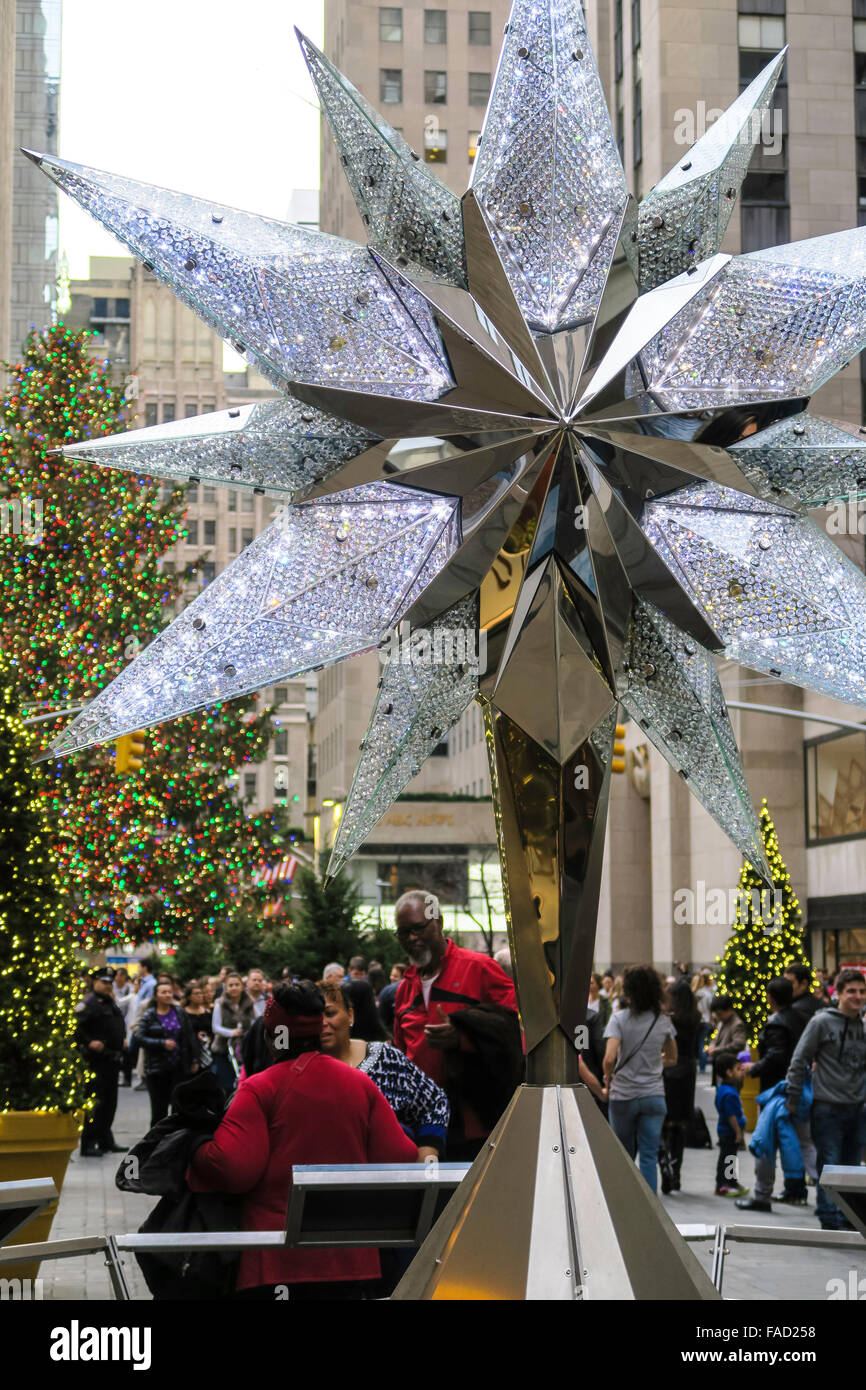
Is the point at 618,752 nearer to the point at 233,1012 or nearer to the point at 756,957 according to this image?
the point at 233,1012

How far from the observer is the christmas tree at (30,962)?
26.6 feet

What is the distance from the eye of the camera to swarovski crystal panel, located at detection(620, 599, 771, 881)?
11.3ft

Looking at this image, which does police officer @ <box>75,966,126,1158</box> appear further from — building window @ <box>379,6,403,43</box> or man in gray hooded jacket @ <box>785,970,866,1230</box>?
building window @ <box>379,6,403,43</box>

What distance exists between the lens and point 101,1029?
51.5 feet

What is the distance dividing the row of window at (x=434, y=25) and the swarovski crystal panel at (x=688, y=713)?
77329 mm

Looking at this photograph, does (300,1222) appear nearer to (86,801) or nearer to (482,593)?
(482,593)

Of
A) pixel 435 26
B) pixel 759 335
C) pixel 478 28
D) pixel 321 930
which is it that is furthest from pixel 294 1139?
pixel 478 28

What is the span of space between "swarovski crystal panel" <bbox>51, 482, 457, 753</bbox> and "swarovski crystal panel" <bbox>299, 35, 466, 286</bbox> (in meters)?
0.52

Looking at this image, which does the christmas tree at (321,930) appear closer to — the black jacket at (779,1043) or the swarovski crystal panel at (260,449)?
the black jacket at (779,1043)

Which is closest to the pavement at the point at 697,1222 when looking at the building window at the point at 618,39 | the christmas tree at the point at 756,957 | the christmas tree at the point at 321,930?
the christmas tree at the point at 756,957

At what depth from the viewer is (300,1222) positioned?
13.5 ft

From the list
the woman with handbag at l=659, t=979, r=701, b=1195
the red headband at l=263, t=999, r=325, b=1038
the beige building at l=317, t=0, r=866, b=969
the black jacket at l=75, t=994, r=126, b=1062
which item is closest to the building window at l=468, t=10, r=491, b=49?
the beige building at l=317, t=0, r=866, b=969

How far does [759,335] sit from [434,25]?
257 feet

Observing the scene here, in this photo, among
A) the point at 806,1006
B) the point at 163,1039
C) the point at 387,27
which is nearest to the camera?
the point at 806,1006
